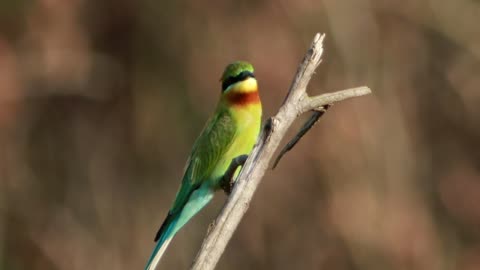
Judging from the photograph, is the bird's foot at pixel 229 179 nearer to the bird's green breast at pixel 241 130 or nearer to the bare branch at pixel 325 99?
the bird's green breast at pixel 241 130

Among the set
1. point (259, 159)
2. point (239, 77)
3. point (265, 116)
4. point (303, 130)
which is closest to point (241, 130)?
point (239, 77)

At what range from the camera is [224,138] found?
2947 mm

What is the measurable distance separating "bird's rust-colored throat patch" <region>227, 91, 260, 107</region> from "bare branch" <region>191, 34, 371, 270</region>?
32.3 inches

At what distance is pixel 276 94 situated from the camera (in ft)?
16.5

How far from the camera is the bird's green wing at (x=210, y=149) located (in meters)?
2.86

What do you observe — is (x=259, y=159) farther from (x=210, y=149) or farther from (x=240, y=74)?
(x=210, y=149)

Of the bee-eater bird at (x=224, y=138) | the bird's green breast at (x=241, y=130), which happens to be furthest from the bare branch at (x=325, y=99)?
the bird's green breast at (x=241, y=130)

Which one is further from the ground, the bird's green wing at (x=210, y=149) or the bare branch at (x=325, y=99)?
the bare branch at (x=325, y=99)

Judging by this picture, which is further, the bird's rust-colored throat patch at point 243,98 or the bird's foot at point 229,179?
the bird's rust-colored throat patch at point 243,98

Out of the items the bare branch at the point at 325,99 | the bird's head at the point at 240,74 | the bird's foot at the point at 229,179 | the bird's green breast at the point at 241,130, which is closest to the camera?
the bare branch at the point at 325,99

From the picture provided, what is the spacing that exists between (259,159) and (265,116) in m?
3.06

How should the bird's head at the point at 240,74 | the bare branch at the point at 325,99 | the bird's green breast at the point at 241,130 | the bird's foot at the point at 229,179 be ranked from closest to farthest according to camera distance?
the bare branch at the point at 325,99, the bird's foot at the point at 229,179, the bird's head at the point at 240,74, the bird's green breast at the point at 241,130

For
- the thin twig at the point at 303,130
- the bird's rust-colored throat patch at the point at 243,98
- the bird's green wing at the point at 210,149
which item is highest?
the thin twig at the point at 303,130

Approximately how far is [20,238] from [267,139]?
364cm
